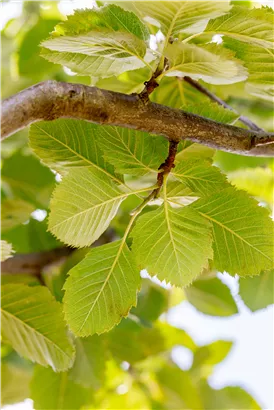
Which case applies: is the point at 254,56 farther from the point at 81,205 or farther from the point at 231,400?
the point at 231,400

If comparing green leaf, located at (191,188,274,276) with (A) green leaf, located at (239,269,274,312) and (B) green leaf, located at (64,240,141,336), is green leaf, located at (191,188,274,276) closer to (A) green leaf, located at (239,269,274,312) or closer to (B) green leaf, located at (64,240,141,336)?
(B) green leaf, located at (64,240,141,336)

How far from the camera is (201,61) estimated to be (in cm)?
45

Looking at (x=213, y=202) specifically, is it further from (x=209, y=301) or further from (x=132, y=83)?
(x=209, y=301)

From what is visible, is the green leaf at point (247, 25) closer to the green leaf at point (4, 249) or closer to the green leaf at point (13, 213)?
the green leaf at point (4, 249)

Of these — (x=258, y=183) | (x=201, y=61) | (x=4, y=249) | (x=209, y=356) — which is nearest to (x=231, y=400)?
(x=209, y=356)

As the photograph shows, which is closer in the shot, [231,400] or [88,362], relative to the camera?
[88,362]

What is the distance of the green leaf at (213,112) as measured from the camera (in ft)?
1.76

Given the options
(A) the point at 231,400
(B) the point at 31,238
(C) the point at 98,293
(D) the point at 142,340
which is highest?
(C) the point at 98,293

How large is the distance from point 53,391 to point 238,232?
533 mm

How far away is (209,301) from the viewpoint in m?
0.99

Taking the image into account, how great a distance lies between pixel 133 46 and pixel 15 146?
1.90ft

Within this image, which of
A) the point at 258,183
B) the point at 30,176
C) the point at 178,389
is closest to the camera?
the point at 258,183

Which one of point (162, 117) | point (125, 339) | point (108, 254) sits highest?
point (162, 117)

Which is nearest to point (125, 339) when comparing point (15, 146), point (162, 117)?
point (15, 146)
